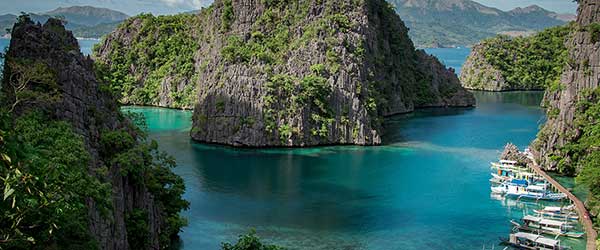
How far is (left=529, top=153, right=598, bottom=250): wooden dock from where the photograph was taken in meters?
45.8

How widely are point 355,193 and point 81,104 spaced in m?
28.3

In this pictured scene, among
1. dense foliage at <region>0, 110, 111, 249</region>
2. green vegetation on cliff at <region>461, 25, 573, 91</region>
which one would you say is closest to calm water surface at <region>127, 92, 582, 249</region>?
dense foliage at <region>0, 110, 111, 249</region>

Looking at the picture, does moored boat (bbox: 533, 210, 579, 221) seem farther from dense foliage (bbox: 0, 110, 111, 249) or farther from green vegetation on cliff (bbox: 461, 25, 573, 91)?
green vegetation on cliff (bbox: 461, 25, 573, 91)

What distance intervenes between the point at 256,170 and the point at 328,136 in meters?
17.6

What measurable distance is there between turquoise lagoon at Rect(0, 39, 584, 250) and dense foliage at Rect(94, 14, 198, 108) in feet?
96.4

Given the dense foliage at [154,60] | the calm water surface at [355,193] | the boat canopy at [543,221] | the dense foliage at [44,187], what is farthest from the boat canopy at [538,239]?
the dense foliage at [154,60]

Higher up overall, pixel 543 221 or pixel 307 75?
pixel 307 75

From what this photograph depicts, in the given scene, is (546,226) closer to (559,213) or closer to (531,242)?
(559,213)

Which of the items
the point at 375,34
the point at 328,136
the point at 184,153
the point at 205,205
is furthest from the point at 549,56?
the point at 205,205

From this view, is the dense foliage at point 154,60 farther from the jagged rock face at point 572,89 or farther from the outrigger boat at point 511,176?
the jagged rock face at point 572,89

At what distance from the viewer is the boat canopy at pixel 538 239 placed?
45.0 metres

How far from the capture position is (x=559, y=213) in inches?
2078

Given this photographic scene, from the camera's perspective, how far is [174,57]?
427ft

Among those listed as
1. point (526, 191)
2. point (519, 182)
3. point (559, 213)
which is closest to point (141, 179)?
point (559, 213)
